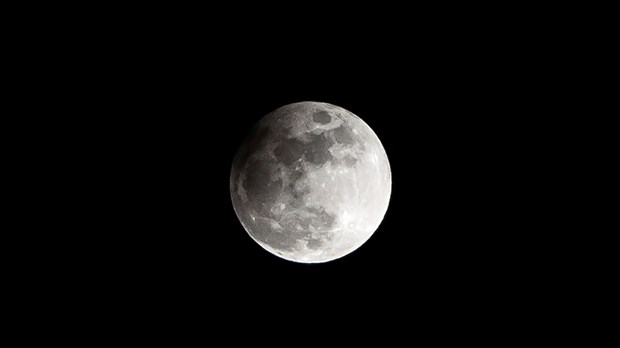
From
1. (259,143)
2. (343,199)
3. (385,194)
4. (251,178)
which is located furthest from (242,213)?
(385,194)

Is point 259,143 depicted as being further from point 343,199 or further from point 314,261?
point 314,261

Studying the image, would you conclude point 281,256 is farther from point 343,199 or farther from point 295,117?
point 295,117

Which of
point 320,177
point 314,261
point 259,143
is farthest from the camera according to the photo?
point 314,261

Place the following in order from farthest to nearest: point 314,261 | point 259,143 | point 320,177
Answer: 1. point 314,261
2. point 259,143
3. point 320,177

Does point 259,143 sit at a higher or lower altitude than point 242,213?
higher

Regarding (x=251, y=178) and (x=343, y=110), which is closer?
(x=251, y=178)

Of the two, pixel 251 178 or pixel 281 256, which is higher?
pixel 251 178

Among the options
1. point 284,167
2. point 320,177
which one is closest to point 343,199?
point 320,177

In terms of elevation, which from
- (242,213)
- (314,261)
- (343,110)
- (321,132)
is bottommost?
(314,261)

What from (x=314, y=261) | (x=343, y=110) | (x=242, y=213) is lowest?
(x=314, y=261)
